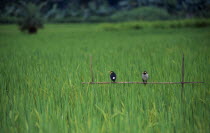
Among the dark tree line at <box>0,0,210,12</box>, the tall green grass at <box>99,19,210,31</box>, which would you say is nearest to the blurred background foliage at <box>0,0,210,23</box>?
the dark tree line at <box>0,0,210,12</box>

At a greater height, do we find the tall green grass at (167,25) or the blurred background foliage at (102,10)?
the blurred background foliage at (102,10)

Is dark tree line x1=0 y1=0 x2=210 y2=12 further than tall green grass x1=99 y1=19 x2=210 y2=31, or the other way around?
dark tree line x1=0 y1=0 x2=210 y2=12

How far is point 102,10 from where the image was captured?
23719 millimetres

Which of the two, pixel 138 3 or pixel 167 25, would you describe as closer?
pixel 167 25

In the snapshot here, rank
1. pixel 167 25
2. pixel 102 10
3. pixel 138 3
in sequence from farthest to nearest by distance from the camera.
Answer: pixel 102 10 < pixel 138 3 < pixel 167 25

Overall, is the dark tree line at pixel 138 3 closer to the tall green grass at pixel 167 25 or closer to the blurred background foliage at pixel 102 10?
the blurred background foliage at pixel 102 10

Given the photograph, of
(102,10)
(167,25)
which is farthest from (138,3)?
(167,25)

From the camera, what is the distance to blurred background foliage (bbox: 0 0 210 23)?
1358 cm

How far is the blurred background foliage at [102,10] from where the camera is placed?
534 inches

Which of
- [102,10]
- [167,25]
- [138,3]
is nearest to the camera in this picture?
[167,25]

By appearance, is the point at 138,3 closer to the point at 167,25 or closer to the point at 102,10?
the point at 102,10

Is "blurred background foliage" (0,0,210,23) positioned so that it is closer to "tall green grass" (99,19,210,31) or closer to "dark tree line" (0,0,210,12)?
"dark tree line" (0,0,210,12)

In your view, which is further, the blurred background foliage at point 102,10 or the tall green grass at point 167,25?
the blurred background foliage at point 102,10

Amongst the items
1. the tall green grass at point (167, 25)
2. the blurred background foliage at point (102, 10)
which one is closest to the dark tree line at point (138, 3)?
the blurred background foliage at point (102, 10)
